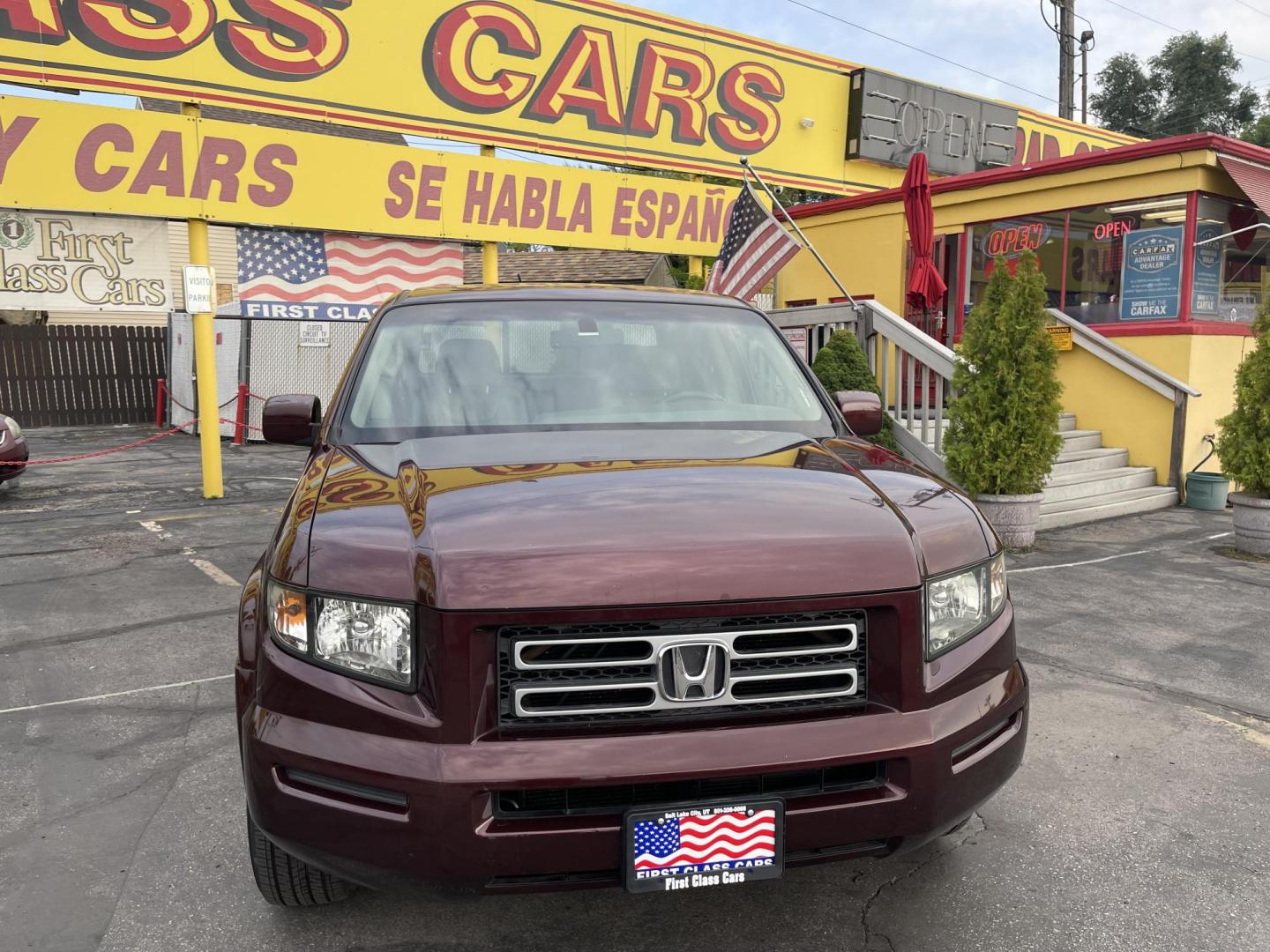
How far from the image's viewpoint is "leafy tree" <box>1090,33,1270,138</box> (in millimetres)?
42562

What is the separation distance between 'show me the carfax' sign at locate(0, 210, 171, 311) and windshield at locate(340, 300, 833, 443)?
1174 cm

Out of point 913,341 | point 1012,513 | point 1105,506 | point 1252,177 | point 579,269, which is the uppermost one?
point 579,269

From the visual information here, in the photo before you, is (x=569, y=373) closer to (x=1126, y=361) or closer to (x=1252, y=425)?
(x=1252, y=425)

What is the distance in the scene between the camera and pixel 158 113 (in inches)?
356

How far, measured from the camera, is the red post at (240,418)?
1596 centimetres

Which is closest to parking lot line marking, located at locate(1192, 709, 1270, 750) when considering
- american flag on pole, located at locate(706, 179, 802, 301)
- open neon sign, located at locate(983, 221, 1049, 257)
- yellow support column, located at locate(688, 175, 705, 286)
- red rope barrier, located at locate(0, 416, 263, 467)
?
american flag on pole, located at locate(706, 179, 802, 301)

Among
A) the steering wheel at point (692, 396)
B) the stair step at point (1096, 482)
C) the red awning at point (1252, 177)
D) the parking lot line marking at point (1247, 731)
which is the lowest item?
the parking lot line marking at point (1247, 731)

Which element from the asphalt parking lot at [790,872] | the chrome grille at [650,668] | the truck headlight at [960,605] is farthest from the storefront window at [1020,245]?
the chrome grille at [650,668]

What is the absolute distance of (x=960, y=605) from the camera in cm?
238

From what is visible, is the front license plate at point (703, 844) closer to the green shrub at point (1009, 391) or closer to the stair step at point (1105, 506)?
the green shrub at point (1009, 391)

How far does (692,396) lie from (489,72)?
8.91 metres

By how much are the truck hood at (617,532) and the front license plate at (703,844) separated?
1.49ft

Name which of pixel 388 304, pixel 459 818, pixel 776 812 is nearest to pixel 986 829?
pixel 776 812

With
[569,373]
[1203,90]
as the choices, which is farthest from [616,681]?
[1203,90]
